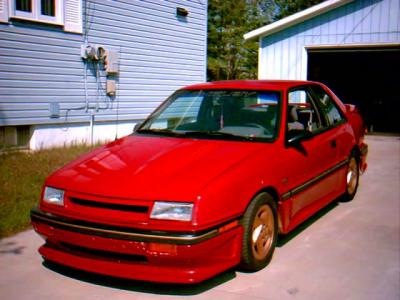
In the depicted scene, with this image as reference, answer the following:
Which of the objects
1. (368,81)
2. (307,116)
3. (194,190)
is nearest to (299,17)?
(368,81)

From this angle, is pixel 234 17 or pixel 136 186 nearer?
pixel 136 186

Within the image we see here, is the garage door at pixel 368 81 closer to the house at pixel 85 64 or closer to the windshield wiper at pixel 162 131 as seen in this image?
the house at pixel 85 64

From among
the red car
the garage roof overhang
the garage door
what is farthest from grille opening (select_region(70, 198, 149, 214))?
the garage door

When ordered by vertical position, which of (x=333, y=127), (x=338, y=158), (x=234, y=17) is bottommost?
(x=338, y=158)

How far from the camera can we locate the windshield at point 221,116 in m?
4.82

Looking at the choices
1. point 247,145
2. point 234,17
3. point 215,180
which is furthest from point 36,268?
point 234,17

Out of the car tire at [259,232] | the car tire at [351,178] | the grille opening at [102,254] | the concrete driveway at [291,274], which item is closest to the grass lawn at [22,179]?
the concrete driveway at [291,274]

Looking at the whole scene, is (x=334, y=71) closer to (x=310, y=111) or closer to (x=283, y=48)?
(x=283, y=48)

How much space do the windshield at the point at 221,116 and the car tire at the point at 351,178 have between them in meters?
1.96

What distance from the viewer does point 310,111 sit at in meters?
5.72

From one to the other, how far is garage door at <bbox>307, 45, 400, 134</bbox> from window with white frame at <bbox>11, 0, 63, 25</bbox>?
9598 millimetres

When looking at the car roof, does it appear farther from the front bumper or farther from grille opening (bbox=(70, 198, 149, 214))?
grille opening (bbox=(70, 198, 149, 214))

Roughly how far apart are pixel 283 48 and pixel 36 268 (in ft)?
37.3

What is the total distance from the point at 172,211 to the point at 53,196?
1079 millimetres
